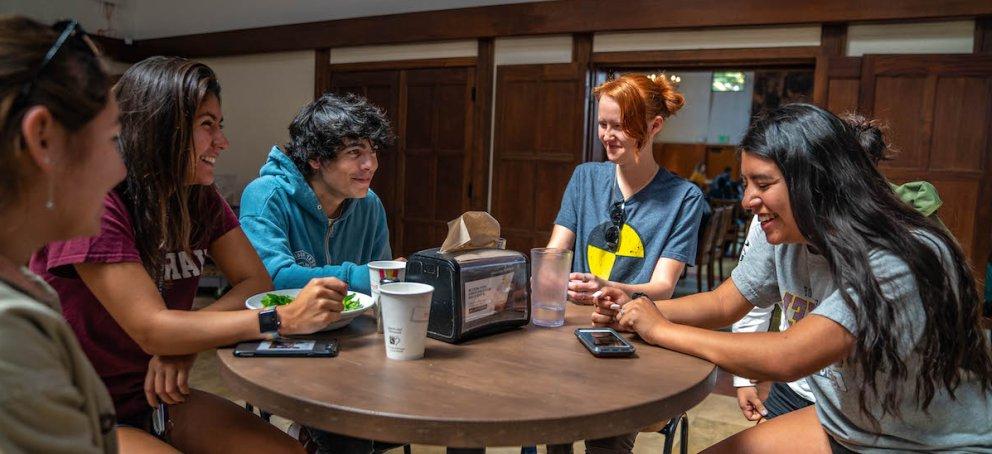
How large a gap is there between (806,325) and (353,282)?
1102 millimetres

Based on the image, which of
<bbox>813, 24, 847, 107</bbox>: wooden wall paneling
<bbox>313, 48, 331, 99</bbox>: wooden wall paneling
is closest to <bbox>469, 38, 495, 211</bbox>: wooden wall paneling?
<bbox>313, 48, 331, 99</bbox>: wooden wall paneling

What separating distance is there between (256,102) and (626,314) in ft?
20.7

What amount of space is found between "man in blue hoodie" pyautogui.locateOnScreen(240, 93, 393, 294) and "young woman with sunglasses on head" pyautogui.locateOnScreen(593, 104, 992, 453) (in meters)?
1.04

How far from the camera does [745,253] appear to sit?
1699 mm

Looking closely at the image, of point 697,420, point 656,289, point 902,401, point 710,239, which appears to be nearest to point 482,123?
point 710,239

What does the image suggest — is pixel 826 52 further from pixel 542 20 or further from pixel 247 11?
pixel 247 11

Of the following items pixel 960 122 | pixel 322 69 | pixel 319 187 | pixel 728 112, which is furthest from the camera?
pixel 728 112

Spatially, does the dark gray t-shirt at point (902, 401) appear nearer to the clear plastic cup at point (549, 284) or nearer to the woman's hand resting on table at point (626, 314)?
the woman's hand resting on table at point (626, 314)

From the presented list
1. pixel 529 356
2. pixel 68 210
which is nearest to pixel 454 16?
pixel 529 356

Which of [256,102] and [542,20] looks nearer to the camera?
[542,20]

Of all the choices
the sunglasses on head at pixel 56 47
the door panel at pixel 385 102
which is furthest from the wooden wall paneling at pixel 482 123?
the sunglasses on head at pixel 56 47

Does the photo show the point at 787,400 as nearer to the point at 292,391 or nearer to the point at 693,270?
the point at 292,391

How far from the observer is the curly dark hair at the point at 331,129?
199 centimetres

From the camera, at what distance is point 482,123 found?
18.2ft
